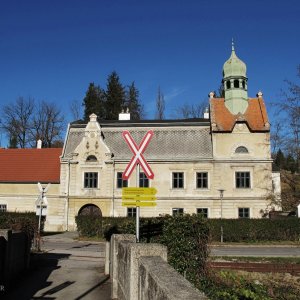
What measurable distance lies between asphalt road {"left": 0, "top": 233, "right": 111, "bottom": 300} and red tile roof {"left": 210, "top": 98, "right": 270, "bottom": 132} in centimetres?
2408

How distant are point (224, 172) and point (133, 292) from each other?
33.3 metres

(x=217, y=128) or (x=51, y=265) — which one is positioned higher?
(x=217, y=128)

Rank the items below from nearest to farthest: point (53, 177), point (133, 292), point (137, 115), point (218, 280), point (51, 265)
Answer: point (133, 292) → point (218, 280) → point (51, 265) → point (53, 177) → point (137, 115)

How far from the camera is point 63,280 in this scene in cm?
1359

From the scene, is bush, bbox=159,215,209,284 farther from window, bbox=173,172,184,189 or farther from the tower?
the tower

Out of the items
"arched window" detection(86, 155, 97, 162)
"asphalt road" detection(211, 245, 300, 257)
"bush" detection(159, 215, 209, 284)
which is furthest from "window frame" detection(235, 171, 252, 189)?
"bush" detection(159, 215, 209, 284)

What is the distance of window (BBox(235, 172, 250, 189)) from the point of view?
39375 mm

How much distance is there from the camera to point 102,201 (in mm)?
39844

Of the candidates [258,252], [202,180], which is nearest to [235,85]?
[202,180]

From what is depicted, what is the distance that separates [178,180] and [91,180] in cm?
839

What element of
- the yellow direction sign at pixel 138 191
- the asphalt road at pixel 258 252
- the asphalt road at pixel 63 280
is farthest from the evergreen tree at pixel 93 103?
the yellow direction sign at pixel 138 191

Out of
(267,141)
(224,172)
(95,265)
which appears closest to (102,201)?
(224,172)

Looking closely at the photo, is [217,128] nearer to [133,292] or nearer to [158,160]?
[158,160]

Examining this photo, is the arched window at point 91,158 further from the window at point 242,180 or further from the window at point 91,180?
the window at point 242,180
